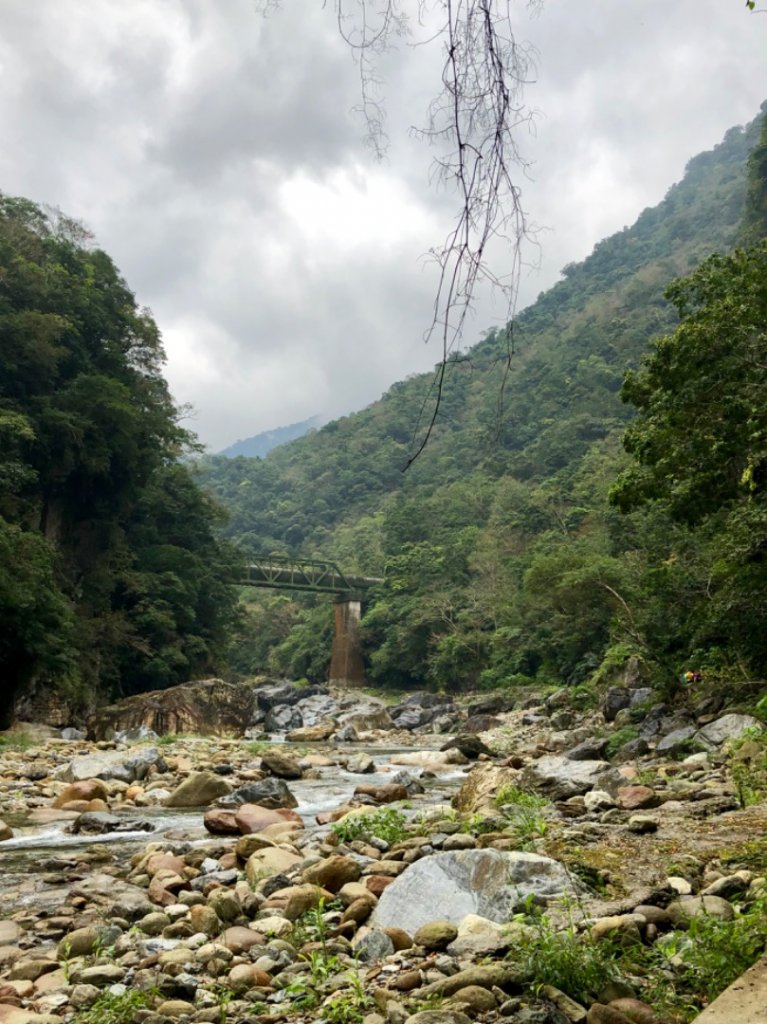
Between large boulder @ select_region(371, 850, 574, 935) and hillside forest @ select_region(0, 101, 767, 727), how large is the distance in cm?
217

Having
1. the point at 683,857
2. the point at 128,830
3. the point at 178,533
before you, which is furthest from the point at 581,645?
the point at 683,857

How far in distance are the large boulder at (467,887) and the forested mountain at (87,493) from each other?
15838mm

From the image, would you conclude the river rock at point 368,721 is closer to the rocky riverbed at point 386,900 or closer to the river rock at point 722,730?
the river rock at point 722,730

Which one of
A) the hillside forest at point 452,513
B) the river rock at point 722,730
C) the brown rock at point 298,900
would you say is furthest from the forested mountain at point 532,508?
the brown rock at point 298,900

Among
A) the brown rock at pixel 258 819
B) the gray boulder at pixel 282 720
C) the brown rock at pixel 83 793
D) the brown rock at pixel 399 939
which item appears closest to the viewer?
the brown rock at pixel 399 939

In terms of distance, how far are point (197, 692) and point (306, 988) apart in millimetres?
21819

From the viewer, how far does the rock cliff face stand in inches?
862

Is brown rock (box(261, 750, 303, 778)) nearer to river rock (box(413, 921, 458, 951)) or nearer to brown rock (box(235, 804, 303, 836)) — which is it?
brown rock (box(235, 804, 303, 836))

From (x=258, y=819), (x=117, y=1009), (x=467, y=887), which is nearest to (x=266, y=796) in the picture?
(x=258, y=819)

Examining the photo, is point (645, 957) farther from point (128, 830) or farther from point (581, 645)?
point (581, 645)

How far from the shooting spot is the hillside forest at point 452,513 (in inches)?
472

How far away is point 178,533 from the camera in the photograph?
3288 cm

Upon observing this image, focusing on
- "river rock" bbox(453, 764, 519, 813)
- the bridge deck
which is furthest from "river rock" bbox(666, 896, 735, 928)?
the bridge deck

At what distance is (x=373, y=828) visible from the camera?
20.8 feet
